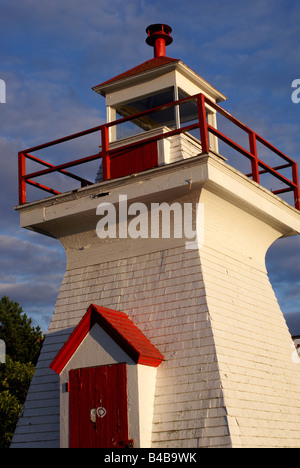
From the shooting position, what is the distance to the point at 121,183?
42.9ft

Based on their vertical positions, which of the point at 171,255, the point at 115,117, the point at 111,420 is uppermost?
the point at 115,117

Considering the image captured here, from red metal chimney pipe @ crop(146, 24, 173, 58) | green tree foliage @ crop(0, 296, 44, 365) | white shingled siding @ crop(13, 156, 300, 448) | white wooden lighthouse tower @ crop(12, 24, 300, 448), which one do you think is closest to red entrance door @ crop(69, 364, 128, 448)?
white wooden lighthouse tower @ crop(12, 24, 300, 448)

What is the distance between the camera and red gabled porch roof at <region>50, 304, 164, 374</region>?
11430 millimetres

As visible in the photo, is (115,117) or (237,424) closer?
(237,424)

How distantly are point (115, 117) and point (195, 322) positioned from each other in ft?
18.0

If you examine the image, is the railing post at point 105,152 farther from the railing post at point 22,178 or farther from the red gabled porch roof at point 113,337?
the red gabled porch roof at point 113,337

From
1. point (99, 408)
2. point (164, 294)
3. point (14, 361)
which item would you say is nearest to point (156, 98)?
point (164, 294)

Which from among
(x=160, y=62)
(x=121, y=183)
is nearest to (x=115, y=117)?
(x=160, y=62)

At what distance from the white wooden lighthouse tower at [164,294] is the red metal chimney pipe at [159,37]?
1060 millimetres

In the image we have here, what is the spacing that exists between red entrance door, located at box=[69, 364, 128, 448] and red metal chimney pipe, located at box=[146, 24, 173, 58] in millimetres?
8054

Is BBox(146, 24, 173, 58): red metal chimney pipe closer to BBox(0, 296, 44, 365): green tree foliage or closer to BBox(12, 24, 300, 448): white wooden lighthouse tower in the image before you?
BBox(12, 24, 300, 448): white wooden lighthouse tower
